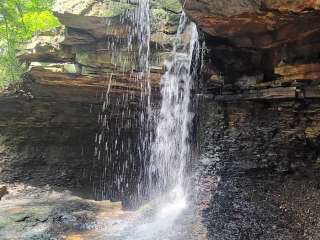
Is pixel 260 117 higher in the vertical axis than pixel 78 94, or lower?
lower

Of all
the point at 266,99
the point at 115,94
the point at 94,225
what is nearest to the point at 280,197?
the point at 266,99

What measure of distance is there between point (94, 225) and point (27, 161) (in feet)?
18.2

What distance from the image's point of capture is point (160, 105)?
1251cm

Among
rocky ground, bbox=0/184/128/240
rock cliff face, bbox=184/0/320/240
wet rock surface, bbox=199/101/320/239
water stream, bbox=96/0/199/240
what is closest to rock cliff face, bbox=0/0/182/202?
water stream, bbox=96/0/199/240

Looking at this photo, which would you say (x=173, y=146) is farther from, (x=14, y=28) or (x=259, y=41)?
(x=14, y=28)

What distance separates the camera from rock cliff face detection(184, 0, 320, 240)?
738cm

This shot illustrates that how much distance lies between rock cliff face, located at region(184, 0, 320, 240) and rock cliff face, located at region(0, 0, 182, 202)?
94.3 inches

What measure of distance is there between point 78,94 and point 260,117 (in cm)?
603

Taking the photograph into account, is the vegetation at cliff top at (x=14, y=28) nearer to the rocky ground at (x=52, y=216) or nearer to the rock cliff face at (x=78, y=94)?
the rock cliff face at (x=78, y=94)

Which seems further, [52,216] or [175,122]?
[175,122]

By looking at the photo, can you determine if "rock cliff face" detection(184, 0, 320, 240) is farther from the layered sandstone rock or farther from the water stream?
the water stream

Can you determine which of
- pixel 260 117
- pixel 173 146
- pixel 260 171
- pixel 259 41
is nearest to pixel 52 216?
pixel 173 146

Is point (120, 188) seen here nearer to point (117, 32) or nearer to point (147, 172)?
point (147, 172)

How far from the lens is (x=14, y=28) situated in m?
13.4
